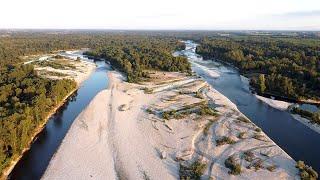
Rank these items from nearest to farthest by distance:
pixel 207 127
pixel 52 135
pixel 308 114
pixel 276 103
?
1. pixel 52 135
2. pixel 207 127
3. pixel 308 114
4. pixel 276 103

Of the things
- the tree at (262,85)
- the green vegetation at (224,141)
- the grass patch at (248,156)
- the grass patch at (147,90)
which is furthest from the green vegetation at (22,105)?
the tree at (262,85)

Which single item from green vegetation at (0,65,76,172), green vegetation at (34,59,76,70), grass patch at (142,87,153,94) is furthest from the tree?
green vegetation at (34,59,76,70)

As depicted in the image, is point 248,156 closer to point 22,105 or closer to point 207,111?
point 207,111

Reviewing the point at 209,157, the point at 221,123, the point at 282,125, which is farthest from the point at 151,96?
the point at 209,157

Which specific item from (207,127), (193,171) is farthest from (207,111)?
(193,171)

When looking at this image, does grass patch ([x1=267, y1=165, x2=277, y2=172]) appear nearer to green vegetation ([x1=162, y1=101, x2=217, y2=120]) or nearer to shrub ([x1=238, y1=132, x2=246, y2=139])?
shrub ([x1=238, y1=132, x2=246, y2=139])

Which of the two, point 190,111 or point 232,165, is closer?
point 232,165

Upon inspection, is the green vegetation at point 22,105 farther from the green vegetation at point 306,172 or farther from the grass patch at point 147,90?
the green vegetation at point 306,172
